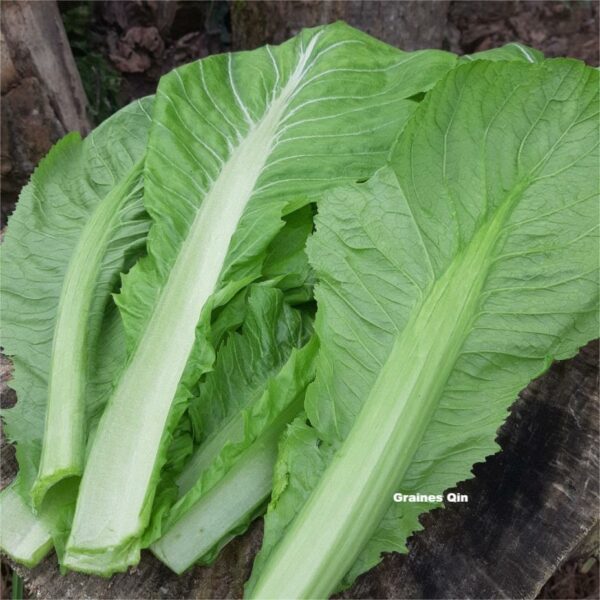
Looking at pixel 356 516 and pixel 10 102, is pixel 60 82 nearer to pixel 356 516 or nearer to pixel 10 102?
pixel 10 102

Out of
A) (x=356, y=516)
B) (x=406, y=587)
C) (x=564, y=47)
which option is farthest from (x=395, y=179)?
(x=564, y=47)

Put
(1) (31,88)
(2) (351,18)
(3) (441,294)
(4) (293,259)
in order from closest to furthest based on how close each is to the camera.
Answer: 1. (3) (441,294)
2. (4) (293,259)
3. (1) (31,88)
4. (2) (351,18)

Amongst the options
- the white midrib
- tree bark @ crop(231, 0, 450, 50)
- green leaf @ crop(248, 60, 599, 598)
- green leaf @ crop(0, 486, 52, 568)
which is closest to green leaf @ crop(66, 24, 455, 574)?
the white midrib

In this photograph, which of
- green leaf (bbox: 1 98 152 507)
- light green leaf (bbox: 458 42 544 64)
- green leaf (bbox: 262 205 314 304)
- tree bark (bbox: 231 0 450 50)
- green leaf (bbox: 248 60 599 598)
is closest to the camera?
green leaf (bbox: 248 60 599 598)

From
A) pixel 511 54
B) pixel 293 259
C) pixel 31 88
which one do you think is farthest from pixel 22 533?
pixel 31 88

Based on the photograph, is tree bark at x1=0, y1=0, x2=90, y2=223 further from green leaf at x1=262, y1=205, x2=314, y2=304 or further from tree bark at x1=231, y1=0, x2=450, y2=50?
green leaf at x1=262, y1=205, x2=314, y2=304

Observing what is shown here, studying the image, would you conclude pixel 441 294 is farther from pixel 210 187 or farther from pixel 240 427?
pixel 210 187

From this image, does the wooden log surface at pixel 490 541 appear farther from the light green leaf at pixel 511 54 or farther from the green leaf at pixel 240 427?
the light green leaf at pixel 511 54
